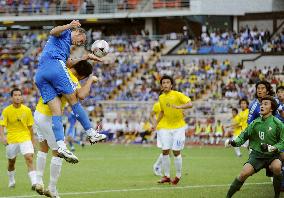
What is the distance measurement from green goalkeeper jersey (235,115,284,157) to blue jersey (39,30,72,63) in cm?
357

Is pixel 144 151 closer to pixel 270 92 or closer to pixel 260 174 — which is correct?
pixel 260 174

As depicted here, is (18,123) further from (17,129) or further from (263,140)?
(263,140)

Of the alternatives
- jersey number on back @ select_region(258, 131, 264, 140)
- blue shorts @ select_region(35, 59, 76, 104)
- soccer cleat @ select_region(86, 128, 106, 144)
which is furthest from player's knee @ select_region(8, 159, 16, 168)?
jersey number on back @ select_region(258, 131, 264, 140)

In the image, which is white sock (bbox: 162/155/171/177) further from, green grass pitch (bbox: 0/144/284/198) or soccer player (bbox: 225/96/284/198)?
soccer player (bbox: 225/96/284/198)

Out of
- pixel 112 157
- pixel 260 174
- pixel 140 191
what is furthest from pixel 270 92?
pixel 112 157

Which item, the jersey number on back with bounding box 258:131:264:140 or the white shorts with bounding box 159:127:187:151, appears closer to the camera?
the jersey number on back with bounding box 258:131:264:140

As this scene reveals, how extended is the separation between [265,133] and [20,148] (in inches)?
239

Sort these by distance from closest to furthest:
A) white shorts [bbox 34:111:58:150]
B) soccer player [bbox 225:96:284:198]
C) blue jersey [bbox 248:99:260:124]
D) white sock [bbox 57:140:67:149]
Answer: white sock [bbox 57:140:67:149] < white shorts [bbox 34:111:58:150] < soccer player [bbox 225:96:284:198] < blue jersey [bbox 248:99:260:124]

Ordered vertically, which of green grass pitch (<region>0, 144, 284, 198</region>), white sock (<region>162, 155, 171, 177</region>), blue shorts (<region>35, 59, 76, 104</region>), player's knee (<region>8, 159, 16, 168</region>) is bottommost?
green grass pitch (<region>0, 144, 284, 198</region>)

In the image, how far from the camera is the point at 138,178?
21781 millimetres

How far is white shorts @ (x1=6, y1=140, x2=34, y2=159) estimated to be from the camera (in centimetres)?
1897

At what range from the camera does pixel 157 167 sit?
22.6 meters

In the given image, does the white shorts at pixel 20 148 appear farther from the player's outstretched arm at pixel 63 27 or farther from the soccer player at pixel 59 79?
the player's outstretched arm at pixel 63 27

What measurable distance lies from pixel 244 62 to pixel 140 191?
98.2 ft
